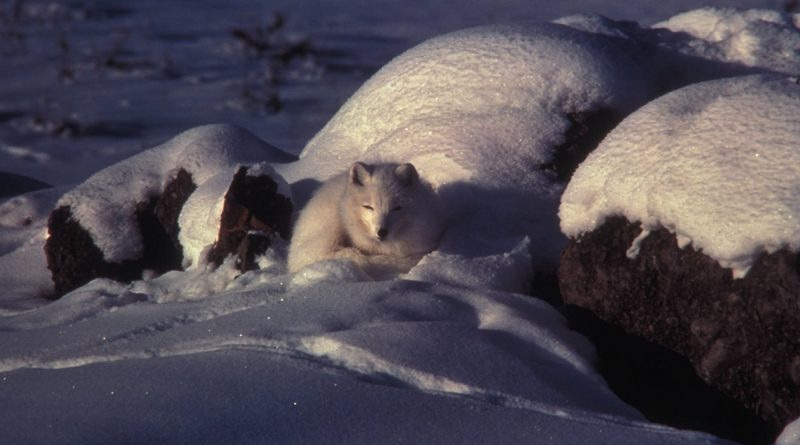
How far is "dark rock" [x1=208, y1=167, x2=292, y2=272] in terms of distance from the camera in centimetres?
523

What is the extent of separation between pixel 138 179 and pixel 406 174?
250 cm

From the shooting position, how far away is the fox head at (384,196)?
4848 mm

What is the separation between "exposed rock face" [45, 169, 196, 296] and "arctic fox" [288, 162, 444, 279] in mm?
1478

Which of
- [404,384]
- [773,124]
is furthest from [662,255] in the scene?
[404,384]

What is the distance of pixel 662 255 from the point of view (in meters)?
3.92

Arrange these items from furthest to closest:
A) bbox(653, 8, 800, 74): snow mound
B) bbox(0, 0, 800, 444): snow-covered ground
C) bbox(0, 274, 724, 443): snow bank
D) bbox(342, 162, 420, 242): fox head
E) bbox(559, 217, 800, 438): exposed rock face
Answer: bbox(653, 8, 800, 74): snow mound, bbox(342, 162, 420, 242): fox head, bbox(559, 217, 800, 438): exposed rock face, bbox(0, 274, 724, 443): snow bank, bbox(0, 0, 800, 444): snow-covered ground

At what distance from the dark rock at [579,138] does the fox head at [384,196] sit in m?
0.78

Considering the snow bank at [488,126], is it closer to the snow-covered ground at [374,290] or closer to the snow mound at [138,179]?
the snow-covered ground at [374,290]

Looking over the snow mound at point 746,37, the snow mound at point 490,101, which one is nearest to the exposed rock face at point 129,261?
the snow mound at point 490,101

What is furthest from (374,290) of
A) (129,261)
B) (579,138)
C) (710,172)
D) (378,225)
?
(129,261)

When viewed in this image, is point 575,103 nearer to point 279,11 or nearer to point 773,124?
point 773,124

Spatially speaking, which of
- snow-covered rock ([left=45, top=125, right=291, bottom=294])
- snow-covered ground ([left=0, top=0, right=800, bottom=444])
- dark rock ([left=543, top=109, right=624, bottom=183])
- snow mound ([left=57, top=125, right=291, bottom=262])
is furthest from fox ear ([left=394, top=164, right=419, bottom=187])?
snow mound ([left=57, top=125, right=291, bottom=262])

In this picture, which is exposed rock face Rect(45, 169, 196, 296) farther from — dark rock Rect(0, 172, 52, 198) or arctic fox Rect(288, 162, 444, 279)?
dark rock Rect(0, 172, 52, 198)

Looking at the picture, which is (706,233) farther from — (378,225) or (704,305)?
(378,225)
